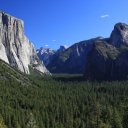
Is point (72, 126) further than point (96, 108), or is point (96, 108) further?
point (72, 126)

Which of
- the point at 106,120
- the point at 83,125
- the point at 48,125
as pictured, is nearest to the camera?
the point at 106,120

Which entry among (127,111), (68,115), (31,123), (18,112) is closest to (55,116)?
(68,115)

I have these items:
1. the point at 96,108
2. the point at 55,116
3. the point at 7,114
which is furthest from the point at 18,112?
the point at 96,108

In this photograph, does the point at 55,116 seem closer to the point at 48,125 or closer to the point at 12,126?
the point at 48,125

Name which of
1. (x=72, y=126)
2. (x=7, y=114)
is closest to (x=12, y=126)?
(x=7, y=114)

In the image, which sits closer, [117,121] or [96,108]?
[117,121]

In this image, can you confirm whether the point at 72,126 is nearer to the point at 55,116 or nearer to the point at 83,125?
the point at 83,125

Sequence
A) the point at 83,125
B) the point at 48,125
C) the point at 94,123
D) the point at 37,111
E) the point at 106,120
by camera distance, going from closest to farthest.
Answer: the point at 94,123 < the point at 106,120 < the point at 83,125 < the point at 48,125 < the point at 37,111
